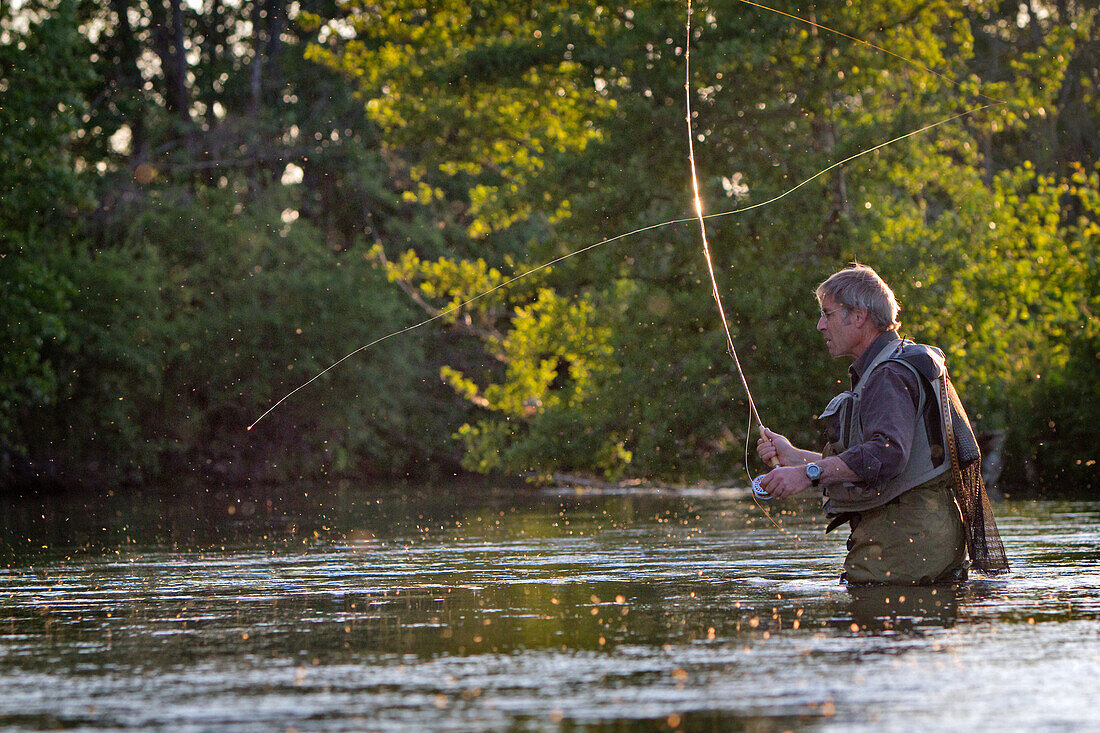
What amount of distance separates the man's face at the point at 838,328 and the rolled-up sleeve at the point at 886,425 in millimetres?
249

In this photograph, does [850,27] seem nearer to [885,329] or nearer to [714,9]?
[714,9]

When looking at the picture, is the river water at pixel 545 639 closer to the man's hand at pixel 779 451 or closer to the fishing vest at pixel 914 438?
the fishing vest at pixel 914 438

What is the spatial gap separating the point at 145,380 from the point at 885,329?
2620 centimetres

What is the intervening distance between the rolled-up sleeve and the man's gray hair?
27 centimetres

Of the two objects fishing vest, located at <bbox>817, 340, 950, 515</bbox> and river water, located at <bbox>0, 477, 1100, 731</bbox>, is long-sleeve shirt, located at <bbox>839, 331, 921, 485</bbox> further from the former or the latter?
river water, located at <bbox>0, 477, 1100, 731</bbox>

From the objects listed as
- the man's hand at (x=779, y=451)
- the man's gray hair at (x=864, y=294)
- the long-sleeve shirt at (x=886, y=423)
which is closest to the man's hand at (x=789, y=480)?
the long-sleeve shirt at (x=886, y=423)

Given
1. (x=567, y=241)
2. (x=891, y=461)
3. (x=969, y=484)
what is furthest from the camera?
(x=567, y=241)

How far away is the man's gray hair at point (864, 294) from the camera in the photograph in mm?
6543

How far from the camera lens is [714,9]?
1942 centimetres

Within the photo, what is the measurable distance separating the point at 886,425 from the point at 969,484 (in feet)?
1.85

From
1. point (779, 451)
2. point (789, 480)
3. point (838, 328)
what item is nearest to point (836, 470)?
point (789, 480)

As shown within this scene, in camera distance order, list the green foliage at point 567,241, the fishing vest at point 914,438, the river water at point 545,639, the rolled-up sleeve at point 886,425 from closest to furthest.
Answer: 1. the river water at point 545,639
2. the rolled-up sleeve at point 886,425
3. the fishing vest at point 914,438
4. the green foliage at point 567,241

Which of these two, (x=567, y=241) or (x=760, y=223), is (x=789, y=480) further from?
(x=567, y=241)

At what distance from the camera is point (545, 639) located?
18.3 feet
